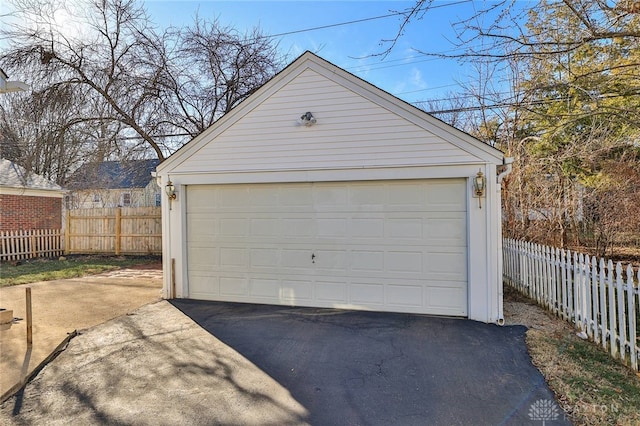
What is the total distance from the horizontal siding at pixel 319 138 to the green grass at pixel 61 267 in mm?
5680

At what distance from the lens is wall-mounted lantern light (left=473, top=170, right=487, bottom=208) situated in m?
5.46

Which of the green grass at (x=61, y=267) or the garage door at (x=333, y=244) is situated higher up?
the garage door at (x=333, y=244)

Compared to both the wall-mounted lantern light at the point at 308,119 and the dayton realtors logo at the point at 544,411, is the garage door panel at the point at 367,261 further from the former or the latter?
the dayton realtors logo at the point at 544,411

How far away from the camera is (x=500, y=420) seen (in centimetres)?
291

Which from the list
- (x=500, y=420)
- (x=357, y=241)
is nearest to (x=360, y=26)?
(x=357, y=241)

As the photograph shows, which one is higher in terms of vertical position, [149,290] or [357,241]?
[357,241]

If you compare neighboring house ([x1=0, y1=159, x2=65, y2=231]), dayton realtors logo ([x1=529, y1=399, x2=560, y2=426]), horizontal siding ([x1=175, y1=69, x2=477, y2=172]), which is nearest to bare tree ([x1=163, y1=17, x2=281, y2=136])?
neighboring house ([x1=0, y1=159, x2=65, y2=231])

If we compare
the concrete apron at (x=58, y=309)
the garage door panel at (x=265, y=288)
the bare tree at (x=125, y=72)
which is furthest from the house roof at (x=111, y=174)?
the garage door panel at (x=265, y=288)

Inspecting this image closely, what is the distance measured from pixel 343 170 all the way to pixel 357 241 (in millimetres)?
1267

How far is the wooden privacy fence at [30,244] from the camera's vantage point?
1152 cm

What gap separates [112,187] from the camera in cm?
2280

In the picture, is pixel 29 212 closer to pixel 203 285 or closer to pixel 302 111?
pixel 203 285

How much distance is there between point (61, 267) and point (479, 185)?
11748mm

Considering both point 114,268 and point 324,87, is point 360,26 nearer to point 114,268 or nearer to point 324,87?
point 324,87
